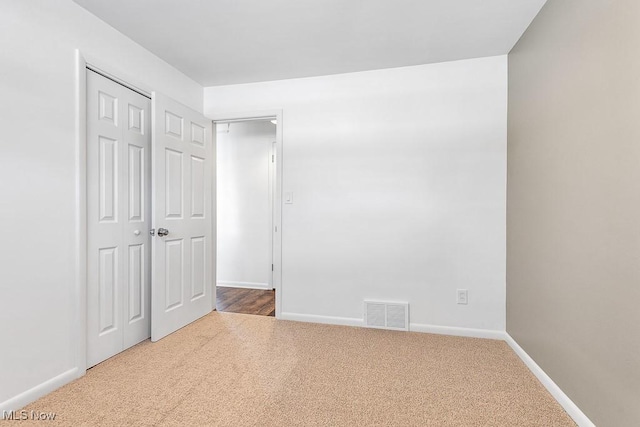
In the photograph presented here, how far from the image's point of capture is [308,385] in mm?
1814

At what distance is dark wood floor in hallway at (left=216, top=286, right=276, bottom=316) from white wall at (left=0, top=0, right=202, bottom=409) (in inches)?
62.9

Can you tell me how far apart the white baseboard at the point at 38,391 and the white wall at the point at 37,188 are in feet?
0.03

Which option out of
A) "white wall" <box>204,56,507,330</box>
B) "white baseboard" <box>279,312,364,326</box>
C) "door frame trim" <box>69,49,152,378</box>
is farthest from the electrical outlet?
"door frame trim" <box>69,49,152,378</box>

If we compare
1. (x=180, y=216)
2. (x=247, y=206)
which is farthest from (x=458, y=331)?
(x=247, y=206)

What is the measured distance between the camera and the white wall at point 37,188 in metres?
1.53

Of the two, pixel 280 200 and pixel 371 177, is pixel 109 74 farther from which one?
pixel 371 177

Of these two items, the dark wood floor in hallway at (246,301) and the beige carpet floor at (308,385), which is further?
the dark wood floor in hallway at (246,301)

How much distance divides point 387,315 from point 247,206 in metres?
2.46

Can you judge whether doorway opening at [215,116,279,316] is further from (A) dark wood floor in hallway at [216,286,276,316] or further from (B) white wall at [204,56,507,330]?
(B) white wall at [204,56,507,330]

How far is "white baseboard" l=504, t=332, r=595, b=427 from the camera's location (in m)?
1.46

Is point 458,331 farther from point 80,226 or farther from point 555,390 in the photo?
point 80,226

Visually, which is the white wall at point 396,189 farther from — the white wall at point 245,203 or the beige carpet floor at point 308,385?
the white wall at point 245,203

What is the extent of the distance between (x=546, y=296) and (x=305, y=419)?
1547 millimetres

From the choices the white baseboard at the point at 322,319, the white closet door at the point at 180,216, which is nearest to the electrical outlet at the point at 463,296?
the white baseboard at the point at 322,319
